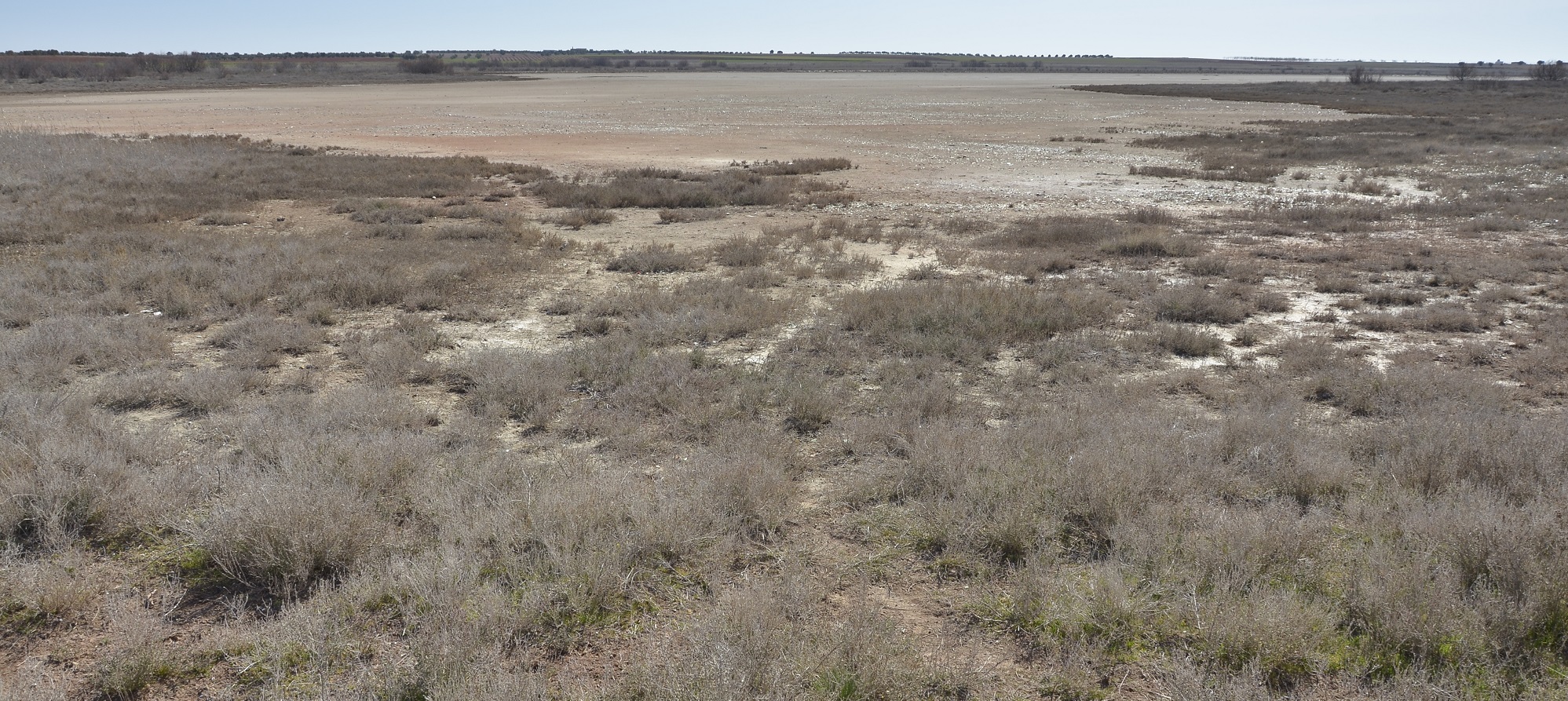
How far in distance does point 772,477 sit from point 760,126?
44.1 m

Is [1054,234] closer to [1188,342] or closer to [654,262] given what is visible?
[1188,342]

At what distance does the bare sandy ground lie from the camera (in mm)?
26000

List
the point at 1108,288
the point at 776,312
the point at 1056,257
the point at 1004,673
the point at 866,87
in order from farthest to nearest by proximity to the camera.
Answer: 1. the point at 866,87
2. the point at 1056,257
3. the point at 1108,288
4. the point at 776,312
5. the point at 1004,673

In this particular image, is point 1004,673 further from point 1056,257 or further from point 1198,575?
point 1056,257

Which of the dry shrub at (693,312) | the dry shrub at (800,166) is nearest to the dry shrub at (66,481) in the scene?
the dry shrub at (693,312)

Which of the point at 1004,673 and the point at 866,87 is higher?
the point at 866,87

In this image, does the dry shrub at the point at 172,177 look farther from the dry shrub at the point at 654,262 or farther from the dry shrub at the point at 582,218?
the dry shrub at the point at 654,262

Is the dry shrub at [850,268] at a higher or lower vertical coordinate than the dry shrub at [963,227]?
lower

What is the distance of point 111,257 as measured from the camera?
12.1 meters

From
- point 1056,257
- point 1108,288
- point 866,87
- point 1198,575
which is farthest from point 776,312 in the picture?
point 866,87

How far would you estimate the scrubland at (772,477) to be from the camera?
362cm

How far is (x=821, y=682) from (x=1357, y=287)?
1190cm

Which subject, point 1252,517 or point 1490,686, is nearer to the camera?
point 1490,686

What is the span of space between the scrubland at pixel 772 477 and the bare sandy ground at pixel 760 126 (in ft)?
40.7
